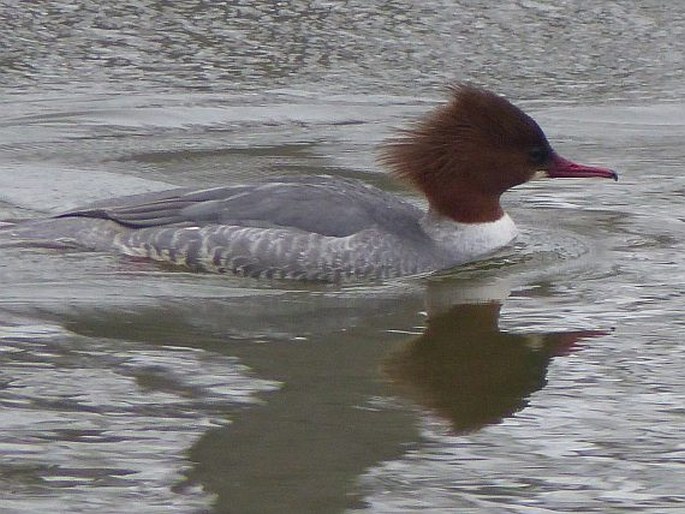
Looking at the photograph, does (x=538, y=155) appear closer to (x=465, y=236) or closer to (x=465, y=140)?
(x=465, y=140)

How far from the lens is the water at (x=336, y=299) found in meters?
4.39

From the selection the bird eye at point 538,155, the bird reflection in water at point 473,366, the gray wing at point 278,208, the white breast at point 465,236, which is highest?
the bird eye at point 538,155

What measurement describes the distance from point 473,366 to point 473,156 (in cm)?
Answer: 192

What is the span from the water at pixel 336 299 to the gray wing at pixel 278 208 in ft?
0.83

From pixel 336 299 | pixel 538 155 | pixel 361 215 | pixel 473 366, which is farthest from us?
pixel 538 155

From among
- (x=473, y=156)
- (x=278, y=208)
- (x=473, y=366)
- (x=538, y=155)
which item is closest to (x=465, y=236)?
(x=473, y=156)

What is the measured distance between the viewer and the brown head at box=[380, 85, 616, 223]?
23.3 ft

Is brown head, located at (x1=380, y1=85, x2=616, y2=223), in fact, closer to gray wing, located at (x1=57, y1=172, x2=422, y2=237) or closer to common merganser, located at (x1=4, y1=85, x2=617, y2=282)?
common merganser, located at (x1=4, y1=85, x2=617, y2=282)

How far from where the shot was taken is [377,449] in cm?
455

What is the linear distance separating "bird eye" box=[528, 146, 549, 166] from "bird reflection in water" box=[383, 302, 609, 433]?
1.17 metres

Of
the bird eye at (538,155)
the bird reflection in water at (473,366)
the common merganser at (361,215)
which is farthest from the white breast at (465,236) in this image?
the bird reflection in water at (473,366)

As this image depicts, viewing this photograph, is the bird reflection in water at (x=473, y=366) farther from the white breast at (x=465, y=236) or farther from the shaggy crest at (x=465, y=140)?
the shaggy crest at (x=465, y=140)

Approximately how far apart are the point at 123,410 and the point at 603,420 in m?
1.44

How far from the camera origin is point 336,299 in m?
6.54
